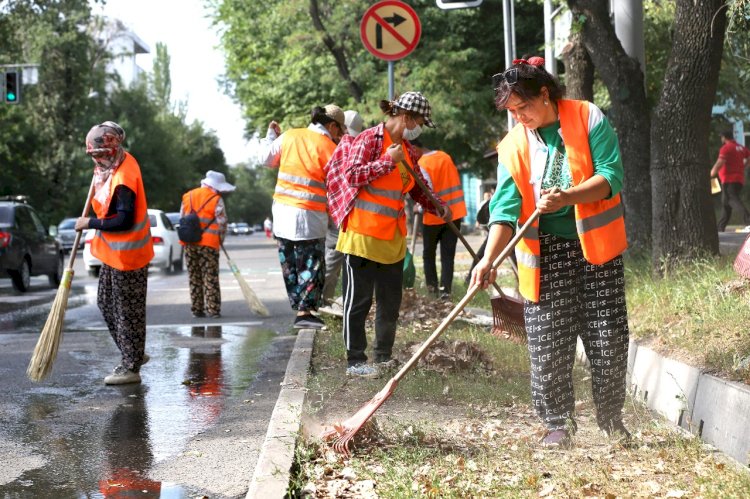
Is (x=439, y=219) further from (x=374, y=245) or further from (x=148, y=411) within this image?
(x=148, y=411)

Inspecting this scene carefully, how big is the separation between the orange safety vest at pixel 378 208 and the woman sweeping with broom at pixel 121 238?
1.49 metres

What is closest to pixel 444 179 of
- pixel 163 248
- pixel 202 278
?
pixel 202 278

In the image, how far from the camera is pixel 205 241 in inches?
511

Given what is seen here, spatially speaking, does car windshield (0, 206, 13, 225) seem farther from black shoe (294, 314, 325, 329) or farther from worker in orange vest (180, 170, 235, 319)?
black shoe (294, 314, 325, 329)

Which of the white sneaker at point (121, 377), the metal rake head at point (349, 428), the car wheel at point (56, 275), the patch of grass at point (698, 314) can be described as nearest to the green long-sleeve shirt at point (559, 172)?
the metal rake head at point (349, 428)

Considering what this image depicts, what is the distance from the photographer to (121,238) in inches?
309

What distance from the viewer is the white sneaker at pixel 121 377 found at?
7984mm

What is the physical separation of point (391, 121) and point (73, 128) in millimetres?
49781

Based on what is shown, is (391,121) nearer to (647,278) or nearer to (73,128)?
(647,278)

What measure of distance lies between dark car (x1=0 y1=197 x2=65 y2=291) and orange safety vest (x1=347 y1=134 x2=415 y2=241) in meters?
12.4

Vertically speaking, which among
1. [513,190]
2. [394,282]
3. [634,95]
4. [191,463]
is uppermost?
[634,95]

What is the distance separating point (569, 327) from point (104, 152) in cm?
375

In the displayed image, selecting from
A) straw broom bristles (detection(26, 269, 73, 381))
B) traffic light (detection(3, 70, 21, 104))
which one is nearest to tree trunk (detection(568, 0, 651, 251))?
straw broom bristles (detection(26, 269, 73, 381))

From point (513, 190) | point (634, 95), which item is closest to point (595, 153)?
point (513, 190)
